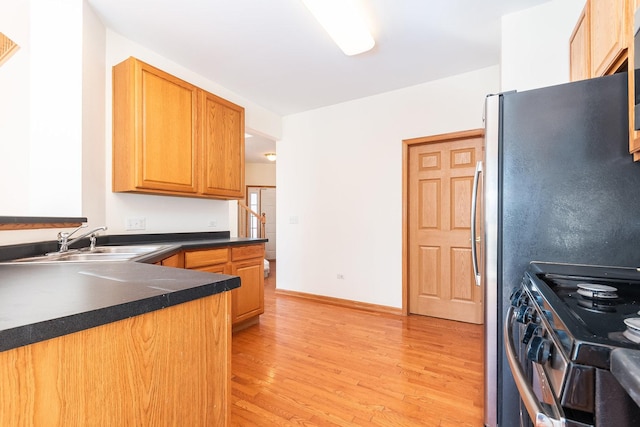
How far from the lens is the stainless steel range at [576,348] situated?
0.50 meters

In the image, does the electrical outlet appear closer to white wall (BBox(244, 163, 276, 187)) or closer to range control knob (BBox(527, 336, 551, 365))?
range control knob (BBox(527, 336, 551, 365))

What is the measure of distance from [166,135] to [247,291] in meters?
1.52

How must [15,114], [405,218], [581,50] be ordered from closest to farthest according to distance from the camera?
[581,50]
[15,114]
[405,218]

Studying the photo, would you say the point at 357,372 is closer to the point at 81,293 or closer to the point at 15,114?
the point at 81,293

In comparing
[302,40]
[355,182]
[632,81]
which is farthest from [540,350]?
[355,182]

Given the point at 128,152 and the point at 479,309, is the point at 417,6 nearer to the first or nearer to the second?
the point at 128,152

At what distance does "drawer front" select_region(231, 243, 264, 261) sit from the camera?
2619 mm

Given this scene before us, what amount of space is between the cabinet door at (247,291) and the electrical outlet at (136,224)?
83 cm

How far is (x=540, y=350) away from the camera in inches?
26.0

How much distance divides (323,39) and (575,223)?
2.12 meters

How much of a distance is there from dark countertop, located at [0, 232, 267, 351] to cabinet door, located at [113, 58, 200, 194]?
100cm

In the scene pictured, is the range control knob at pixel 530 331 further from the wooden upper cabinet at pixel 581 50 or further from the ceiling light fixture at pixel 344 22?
the ceiling light fixture at pixel 344 22

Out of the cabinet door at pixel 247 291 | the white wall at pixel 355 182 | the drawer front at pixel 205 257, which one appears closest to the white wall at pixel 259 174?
the white wall at pixel 355 182

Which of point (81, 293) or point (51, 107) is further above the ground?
point (51, 107)
